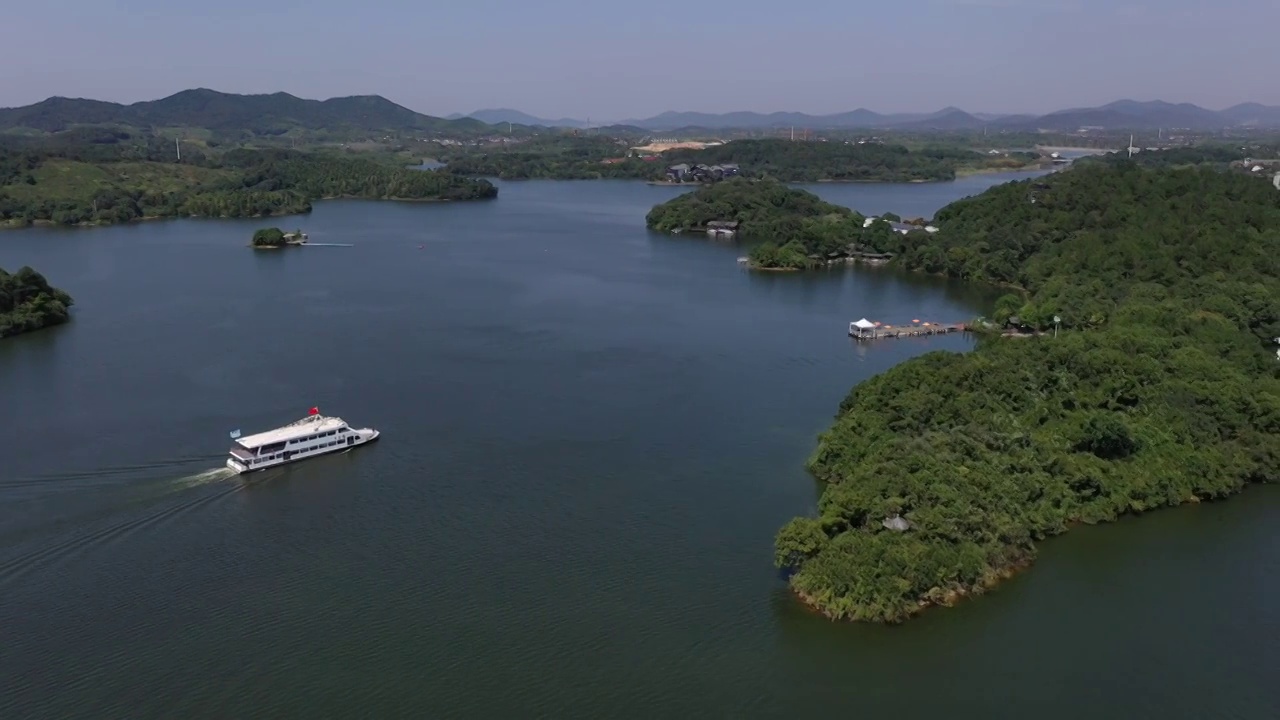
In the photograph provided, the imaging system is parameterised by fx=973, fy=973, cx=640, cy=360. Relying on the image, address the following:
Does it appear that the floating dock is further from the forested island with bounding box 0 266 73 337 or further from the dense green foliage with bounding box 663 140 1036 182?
the dense green foliage with bounding box 663 140 1036 182

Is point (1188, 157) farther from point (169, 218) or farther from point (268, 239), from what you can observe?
point (169, 218)

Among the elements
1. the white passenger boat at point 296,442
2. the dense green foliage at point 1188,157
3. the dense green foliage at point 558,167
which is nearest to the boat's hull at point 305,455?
the white passenger boat at point 296,442

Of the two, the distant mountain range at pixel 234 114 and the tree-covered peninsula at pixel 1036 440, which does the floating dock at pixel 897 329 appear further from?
the distant mountain range at pixel 234 114

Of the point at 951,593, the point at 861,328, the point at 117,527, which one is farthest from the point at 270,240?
the point at 951,593

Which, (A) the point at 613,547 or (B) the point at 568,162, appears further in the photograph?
(B) the point at 568,162

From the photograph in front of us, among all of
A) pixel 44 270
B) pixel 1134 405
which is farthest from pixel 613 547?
pixel 44 270

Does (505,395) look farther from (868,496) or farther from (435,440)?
(868,496)
